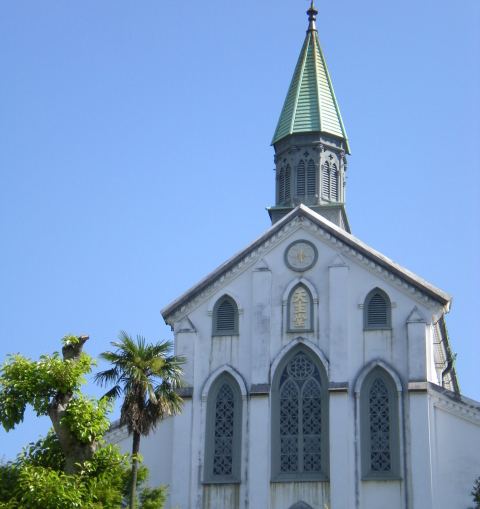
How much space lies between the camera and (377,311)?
38781 millimetres

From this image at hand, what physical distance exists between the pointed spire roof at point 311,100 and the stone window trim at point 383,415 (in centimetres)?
1274

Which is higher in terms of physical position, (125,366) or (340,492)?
(125,366)

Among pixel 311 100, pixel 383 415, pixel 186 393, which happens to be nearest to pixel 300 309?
pixel 383 415

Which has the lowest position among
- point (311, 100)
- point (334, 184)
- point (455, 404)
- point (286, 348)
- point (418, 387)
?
point (455, 404)

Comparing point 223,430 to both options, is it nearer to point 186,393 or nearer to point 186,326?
point 186,393

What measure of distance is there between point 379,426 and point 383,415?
0.40 m

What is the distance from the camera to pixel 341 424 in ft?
123

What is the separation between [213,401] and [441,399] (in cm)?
793

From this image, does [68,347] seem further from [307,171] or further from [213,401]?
[307,171]

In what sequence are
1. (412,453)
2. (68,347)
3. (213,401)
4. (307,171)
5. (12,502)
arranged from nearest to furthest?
1. (12,502)
2. (68,347)
3. (412,453)
4. (213,401)
5. (307,171)

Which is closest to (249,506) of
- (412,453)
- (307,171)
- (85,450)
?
(412,453)

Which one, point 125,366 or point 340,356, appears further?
point 340,356

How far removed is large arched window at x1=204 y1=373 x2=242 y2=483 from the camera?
125 feet

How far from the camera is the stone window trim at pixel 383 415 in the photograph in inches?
1446
